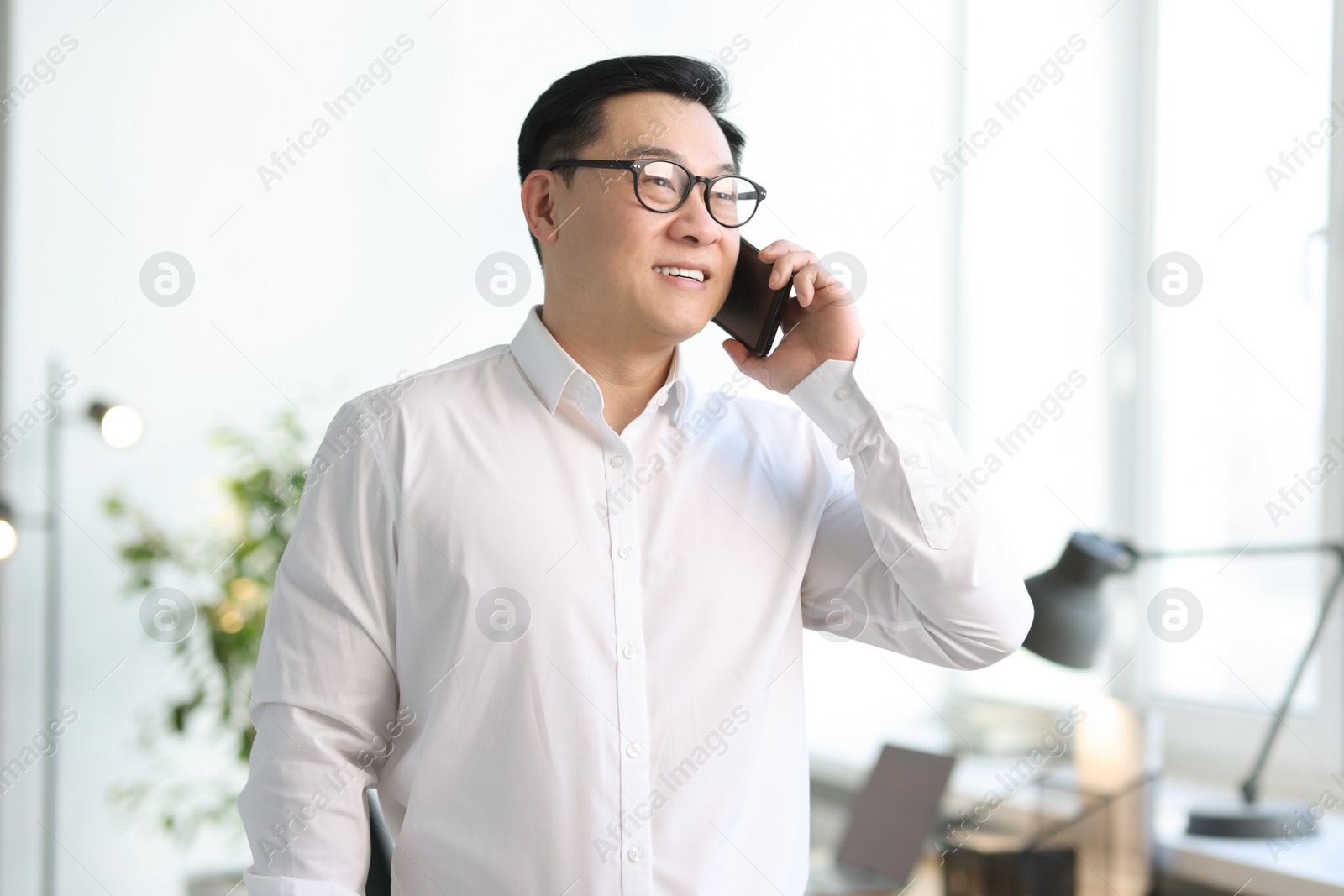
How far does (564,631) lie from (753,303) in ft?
1.29

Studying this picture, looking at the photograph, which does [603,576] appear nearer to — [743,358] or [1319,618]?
[743,358]

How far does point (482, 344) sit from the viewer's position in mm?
2674

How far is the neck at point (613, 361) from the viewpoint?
46.5 inches

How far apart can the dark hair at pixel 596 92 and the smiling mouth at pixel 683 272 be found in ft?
0.50

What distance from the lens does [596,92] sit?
3.93 feet

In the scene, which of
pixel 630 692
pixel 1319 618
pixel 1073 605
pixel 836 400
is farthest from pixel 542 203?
pixel 1319 618

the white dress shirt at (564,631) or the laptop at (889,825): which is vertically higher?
the white dress shirt at (564,631)

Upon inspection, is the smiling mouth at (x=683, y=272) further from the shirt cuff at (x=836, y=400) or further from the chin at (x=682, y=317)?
the shirt cuff at (x=836, y=400)

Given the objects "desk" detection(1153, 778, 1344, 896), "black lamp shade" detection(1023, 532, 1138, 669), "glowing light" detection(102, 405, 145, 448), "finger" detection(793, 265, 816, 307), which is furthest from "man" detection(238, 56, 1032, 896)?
"glowing light" detection(102, 405, 145, 448)

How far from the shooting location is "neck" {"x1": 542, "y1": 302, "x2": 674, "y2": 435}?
118cm

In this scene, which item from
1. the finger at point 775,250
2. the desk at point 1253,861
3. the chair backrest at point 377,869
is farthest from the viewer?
the desk at point 1253,861

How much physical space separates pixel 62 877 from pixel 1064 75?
2896mm

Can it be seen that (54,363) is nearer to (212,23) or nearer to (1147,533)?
(212,23)

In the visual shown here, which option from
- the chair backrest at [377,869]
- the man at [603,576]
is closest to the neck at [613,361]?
the man at [603,576]
